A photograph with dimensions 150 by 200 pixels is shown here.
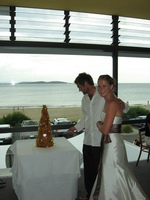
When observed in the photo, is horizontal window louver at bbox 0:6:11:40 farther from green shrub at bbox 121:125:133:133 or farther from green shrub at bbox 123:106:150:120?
green shrub at bbox 121:125:133:133

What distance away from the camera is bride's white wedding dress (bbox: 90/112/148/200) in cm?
243

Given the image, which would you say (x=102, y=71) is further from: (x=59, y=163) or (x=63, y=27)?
(x=59, y=163)

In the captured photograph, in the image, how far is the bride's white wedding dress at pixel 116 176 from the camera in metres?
2.43

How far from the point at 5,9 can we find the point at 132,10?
2.31 meters

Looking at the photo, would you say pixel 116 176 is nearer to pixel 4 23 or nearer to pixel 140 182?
pixel 140 182

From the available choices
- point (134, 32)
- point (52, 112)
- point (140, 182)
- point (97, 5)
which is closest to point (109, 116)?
point (140, 182)

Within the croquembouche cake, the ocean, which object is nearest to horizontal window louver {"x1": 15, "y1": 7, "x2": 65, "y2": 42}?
the ocean

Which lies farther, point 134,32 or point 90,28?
point 134,32

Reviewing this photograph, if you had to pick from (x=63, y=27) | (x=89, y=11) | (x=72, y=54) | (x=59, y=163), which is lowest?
(x=59, y=163)

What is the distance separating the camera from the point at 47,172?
2.65m

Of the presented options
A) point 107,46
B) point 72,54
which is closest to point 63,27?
point 72,54

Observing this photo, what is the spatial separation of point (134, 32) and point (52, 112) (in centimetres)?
240

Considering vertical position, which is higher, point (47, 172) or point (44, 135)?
Answer: point (44, 135)

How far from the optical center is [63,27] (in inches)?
171
